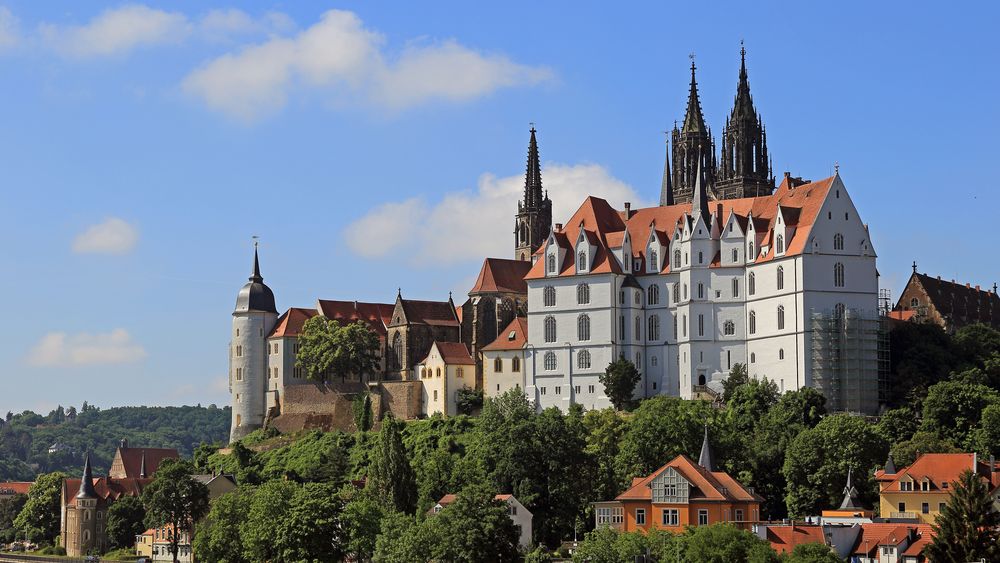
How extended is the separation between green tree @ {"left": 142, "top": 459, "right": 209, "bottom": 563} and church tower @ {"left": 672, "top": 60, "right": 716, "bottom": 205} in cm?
4737

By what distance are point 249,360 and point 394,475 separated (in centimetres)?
3176

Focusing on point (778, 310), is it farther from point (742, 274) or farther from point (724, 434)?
point (724, 434)

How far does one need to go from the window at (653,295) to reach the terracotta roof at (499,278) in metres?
13.2

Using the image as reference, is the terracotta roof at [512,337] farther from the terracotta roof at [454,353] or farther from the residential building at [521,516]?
the residential building at [521,516]

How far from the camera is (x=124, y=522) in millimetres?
125125

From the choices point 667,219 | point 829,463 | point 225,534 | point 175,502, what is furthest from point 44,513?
point 829,463

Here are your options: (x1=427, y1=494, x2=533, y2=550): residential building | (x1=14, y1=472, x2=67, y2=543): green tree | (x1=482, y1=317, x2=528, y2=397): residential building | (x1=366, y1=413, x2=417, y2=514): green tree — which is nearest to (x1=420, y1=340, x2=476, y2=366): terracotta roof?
(x1=482, y1=317, x2=528, y2=397): residential building

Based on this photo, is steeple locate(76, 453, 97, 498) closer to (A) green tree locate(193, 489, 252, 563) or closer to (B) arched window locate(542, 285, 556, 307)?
(A) green tree locate(193, 489, 252, 563)

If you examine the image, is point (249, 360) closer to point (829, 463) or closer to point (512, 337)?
point (512, 337)

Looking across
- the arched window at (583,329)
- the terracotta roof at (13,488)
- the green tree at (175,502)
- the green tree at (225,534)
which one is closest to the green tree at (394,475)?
the green tree at (225,534)

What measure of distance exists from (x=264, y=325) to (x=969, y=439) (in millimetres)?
53550

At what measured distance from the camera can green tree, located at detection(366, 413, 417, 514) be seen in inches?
3962

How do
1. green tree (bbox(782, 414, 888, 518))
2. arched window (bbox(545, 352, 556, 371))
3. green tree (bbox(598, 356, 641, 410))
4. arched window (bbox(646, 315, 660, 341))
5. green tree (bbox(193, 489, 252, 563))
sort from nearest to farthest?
1. green tree (bbox(782, 414, 888, 518))
2. green tree (bbox(193, 489, 252, 563))
3. green tree (bbox(598, 356, 641, 410))
4. arched window (bbox(646, 315, 660, 341))
5. arched window (bbox(545, 352, 556, 371))

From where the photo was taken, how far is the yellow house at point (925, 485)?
87.1 metres
